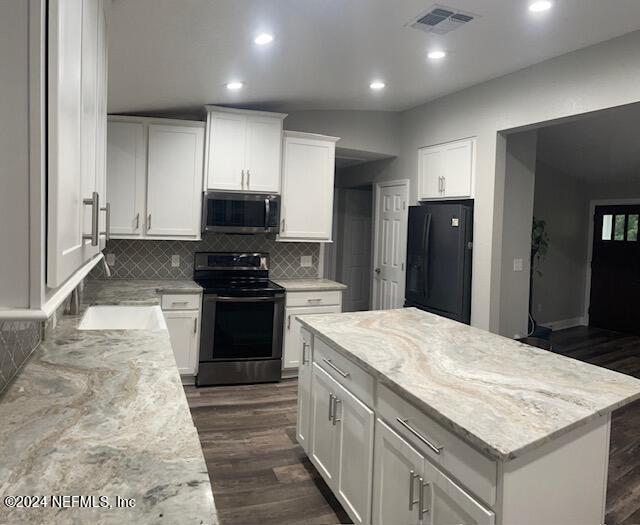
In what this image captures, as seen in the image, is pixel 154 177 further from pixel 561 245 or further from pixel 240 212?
pixel 561 245

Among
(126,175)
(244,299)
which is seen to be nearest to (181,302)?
(244,299)

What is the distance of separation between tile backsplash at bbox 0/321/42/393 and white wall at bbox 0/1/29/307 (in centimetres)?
53

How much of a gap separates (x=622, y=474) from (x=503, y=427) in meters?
2.22

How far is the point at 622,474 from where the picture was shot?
9.54 feet

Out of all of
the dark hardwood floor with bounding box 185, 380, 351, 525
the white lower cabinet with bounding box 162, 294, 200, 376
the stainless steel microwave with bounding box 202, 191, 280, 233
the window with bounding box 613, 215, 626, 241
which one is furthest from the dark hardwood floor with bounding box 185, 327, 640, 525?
the window with bounding box 613, 215, 626, 241

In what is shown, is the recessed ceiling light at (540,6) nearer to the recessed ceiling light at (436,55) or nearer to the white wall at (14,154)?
the recessed ceiling light at (436,55)

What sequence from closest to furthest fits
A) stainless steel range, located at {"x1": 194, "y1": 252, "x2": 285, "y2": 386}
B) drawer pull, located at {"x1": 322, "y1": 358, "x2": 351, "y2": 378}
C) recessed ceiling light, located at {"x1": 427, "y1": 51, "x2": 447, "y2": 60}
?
drawer pull, located at {"x1": 322, "y1": 358, "x2": 351, "y2": 378} → recessed ceiling light, located at {"x1": 427, "y1": 51, "x2": 447, "y2": 60} → stainless steel range, located at {"x1": 194, "y1": 252, "x2": 285, "y2": 386}

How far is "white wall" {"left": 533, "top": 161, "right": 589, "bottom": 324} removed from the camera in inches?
274

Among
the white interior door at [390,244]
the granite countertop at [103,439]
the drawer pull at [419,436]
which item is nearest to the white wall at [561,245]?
the white interior door at [390,244]

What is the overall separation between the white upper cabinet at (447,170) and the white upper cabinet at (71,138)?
3564 millimetres

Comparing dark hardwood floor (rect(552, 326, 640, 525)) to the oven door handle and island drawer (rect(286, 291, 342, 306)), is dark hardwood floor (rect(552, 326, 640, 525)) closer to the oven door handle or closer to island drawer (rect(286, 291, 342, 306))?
island drawer (rect(286, 291, 342, 306))

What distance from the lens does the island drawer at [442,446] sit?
52.3 inches

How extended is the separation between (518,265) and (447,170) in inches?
46.0

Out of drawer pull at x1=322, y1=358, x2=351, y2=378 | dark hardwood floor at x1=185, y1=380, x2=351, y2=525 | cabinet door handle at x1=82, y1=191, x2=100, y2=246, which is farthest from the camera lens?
dark hardwood floor at x1=185, y1=380, x2=351, y2=525
